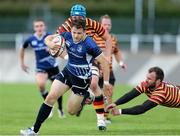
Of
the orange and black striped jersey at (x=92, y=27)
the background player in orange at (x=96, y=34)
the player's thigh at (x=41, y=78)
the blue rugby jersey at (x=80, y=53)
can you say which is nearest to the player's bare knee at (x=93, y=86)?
the background player in orange at (x=96, y=34)

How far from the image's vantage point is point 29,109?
23.4 metres

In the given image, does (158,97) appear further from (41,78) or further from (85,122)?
(41,78)

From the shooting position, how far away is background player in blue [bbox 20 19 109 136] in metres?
15.7

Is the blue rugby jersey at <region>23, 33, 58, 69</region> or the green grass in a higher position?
the blue rugby jersey at <region>23, 33, 58, 69</region>

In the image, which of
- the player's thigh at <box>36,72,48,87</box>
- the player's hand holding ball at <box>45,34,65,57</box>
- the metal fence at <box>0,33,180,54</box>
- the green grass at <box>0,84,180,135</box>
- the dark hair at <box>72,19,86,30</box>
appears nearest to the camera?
the dark hair at <box>72,19,86,30</box>

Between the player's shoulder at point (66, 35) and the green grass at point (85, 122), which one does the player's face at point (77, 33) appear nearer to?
the player's shoulder at point (66, 35)

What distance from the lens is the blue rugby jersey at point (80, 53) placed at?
1602 cm

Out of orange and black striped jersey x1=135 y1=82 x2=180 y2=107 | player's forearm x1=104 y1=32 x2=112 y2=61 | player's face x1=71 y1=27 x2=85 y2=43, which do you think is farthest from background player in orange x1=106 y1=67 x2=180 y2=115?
player's forearm x1=104 y1=32 x2=112 y2=61

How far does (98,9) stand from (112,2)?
3066 mm

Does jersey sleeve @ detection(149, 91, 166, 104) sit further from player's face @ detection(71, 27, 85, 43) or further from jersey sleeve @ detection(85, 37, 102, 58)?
player's face @ detection(71, 27, 85, 43)

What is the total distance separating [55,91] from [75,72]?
0.74 meters

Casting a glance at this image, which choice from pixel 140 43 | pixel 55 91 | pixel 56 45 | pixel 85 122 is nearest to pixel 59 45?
pixel 56 45

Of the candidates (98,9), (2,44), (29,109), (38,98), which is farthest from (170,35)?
(29,109)

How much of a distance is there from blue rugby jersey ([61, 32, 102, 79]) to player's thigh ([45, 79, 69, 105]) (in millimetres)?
423
